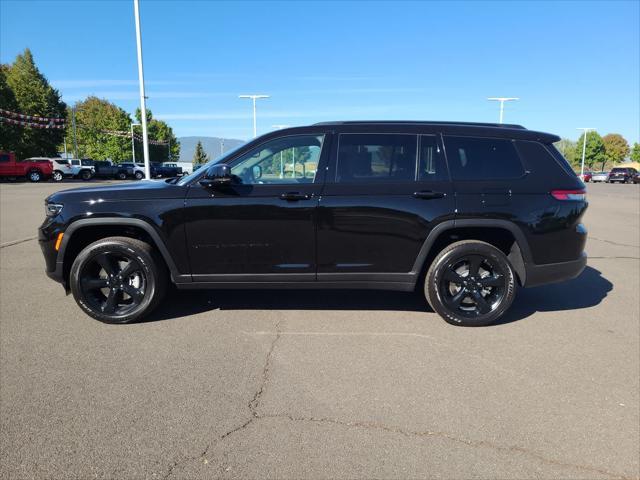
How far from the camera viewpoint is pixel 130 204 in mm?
4191

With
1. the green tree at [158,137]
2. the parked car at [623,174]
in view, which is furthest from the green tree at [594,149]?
the green tree at [158,137]

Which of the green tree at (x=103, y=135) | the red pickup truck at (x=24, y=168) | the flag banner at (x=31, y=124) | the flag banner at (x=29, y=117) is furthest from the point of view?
the green tree at (x=103, y=135)

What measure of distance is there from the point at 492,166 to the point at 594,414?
7.50 ft

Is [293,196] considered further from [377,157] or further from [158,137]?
[158,137]

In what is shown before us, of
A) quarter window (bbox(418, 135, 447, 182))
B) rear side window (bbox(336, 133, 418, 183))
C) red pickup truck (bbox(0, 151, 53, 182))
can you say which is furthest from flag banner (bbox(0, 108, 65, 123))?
quarter window (bbox(418, 135, 447, 182))

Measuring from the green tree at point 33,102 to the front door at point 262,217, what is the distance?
48.0 metres

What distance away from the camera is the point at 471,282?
4.37 metres

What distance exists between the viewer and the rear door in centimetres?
416

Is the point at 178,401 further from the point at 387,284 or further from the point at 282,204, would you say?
the point at 387,284

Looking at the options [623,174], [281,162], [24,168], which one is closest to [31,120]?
[24,168]

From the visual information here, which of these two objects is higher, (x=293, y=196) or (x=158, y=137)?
(x=158, y=137)

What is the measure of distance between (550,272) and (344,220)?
202 centimetres

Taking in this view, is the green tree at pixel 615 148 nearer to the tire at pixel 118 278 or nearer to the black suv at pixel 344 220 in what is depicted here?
the black suv at pixel 344 220

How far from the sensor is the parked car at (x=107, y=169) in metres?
44.6
